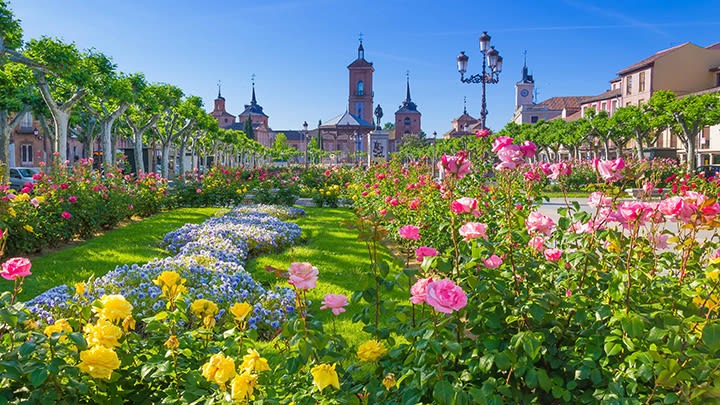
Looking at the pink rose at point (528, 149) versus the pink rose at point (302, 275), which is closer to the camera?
the pink rose at point (302, 275)

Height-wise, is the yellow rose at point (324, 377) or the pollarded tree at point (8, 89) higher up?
the pollarded tree at point (8, 89)

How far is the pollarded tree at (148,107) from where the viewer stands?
23.4 m

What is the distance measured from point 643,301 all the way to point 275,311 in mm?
2921

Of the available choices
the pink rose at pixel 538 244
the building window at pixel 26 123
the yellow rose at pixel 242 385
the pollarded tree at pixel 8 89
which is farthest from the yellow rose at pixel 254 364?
the building window at pixel 26 123

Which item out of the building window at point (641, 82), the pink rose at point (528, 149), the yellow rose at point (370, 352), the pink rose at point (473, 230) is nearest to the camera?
the yellow rose at point (370, 352)

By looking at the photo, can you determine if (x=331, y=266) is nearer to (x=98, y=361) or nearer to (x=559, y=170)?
(x=559, y=170)

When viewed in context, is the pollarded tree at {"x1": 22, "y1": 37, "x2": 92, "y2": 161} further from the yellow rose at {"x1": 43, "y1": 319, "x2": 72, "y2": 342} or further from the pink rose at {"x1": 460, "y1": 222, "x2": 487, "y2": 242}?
the pink rose at {"x1": 460, "y1": 222, "x2": 487, "y2": 242}

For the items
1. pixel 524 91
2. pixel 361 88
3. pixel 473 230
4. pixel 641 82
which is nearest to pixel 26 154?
pixel 473 230

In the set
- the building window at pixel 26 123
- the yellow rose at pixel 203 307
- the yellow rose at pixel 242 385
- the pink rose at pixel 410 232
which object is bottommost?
the yellow rose at pixel 242 385

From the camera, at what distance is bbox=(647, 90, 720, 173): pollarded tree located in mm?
25812

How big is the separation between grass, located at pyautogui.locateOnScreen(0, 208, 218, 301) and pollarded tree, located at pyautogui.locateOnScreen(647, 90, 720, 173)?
24.3m

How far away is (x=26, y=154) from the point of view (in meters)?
41.5

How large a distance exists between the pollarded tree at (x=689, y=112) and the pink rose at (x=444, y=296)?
26.8 m

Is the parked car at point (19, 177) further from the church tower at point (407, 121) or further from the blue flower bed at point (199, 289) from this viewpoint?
the church tower at point (407, 121)
